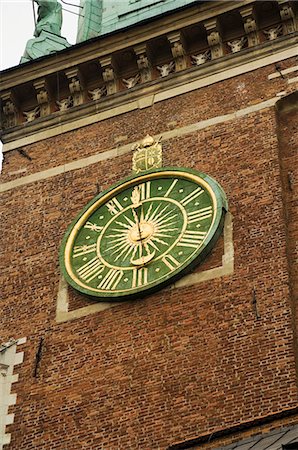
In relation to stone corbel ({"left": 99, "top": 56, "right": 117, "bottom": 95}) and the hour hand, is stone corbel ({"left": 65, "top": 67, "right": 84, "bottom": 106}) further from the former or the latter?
the hour hand

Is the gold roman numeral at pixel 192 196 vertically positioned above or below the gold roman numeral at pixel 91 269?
above

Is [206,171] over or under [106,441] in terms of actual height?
over

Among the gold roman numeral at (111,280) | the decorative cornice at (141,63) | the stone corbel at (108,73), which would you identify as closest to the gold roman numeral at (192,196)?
the gold roman numeral at (111,280)

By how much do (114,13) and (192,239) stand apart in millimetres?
7042

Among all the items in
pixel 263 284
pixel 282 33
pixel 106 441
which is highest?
pixel 282 33

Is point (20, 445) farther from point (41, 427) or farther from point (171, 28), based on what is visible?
point (171, 28)

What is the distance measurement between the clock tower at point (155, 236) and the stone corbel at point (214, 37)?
0.02m

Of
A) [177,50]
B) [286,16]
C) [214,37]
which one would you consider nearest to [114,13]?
[177,50]

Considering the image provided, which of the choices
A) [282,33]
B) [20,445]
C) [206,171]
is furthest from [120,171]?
[20,445]

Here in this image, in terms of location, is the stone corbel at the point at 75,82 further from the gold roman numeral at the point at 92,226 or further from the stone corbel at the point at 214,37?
the gold roman numeral at the point at 92,226

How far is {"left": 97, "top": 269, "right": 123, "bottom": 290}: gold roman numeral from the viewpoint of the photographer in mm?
19828

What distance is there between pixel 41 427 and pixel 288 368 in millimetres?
3182

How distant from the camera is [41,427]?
18.7 meters

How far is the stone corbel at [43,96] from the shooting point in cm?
2339
